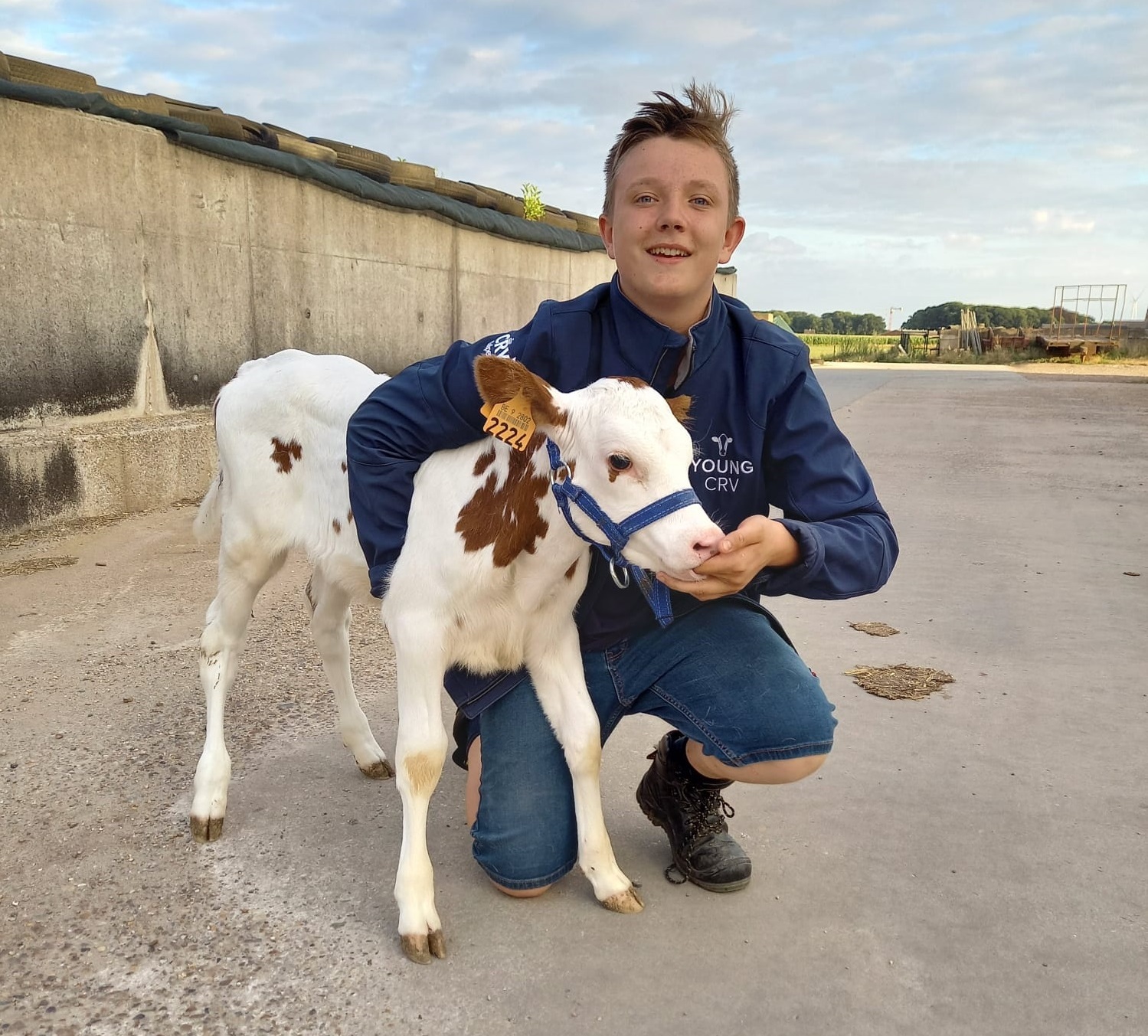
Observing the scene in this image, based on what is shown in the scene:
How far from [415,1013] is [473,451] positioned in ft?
3.90

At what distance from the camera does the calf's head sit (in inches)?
77.2

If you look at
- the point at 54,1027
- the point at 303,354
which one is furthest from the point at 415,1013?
the point at 303,354

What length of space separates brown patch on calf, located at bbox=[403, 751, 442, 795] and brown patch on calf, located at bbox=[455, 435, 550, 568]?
462 mm

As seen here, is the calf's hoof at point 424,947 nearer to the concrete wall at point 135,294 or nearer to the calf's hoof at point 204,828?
the calf's hoof at point 204,828

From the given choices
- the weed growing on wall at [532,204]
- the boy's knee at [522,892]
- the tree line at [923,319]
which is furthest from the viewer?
the tree line at [923,319]

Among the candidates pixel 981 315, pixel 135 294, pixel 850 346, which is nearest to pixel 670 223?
pixel 135 294

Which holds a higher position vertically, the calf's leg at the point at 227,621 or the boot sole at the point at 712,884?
the calf's leg at the point at 227,621

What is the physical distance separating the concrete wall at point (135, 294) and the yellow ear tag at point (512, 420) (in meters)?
4.27

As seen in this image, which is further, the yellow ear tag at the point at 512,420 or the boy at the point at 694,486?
the boy at the point at 694,486

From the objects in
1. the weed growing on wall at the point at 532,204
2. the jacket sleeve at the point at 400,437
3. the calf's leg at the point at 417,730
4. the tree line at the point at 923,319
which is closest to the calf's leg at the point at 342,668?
the jacket sleeve at the point at 400,437

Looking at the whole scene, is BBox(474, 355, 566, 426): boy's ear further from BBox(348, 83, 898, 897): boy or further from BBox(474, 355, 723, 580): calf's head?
BBox(348, 83, 898, 897): boy

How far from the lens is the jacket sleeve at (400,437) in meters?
2.46

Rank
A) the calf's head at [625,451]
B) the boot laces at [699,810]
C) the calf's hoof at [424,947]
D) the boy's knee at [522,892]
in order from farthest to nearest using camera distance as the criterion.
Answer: the boot laces at [699,810] < the boy's knee at [522,892] < the calf's hoof at [424,947] < the calf's head at [625,451]

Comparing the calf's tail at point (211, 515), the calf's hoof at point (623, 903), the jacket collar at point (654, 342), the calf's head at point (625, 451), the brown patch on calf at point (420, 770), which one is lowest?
the calf's hoof at point (623, 903)
